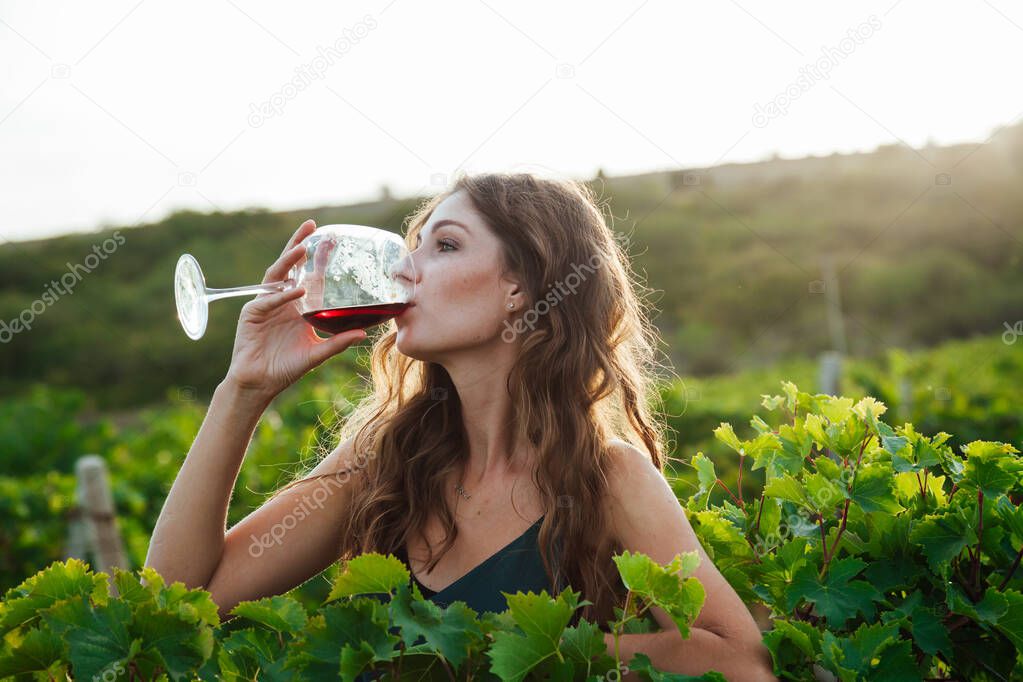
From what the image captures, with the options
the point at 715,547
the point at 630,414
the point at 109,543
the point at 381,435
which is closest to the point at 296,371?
the point at 381,435

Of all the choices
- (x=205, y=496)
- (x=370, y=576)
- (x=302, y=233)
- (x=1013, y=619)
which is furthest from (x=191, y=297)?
(x=1013, y=619)

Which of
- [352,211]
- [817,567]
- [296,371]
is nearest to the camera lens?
[817,567]

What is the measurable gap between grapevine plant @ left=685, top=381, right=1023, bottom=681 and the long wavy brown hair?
376 mm

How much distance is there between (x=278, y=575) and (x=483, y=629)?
1135 millimetres

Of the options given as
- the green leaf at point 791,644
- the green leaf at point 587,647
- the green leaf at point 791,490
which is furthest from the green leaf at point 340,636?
the green leaf at point 791,490

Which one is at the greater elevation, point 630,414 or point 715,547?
point 630,414

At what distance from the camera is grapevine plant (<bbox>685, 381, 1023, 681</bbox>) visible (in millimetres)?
1572

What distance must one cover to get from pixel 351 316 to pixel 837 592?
1282 millimetres

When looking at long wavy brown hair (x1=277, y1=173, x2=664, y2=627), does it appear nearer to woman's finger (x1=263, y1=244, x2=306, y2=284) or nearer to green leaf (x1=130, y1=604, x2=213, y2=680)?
woman's finger (x1=263, y1=244, x2=306, y2=284)

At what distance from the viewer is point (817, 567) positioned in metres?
1.75

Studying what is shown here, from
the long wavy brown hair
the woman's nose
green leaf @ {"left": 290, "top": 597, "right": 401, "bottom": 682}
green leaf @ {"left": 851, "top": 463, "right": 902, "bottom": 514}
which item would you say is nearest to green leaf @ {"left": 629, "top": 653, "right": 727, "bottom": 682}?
green leaf @ {"left": 290, "top": 597, "right": 401, "bottom": 682}

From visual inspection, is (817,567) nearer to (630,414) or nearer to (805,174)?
(630,414)

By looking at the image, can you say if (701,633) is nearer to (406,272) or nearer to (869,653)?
(869,653)

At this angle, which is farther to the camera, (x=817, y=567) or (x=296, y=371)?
(x=296, y=371)
